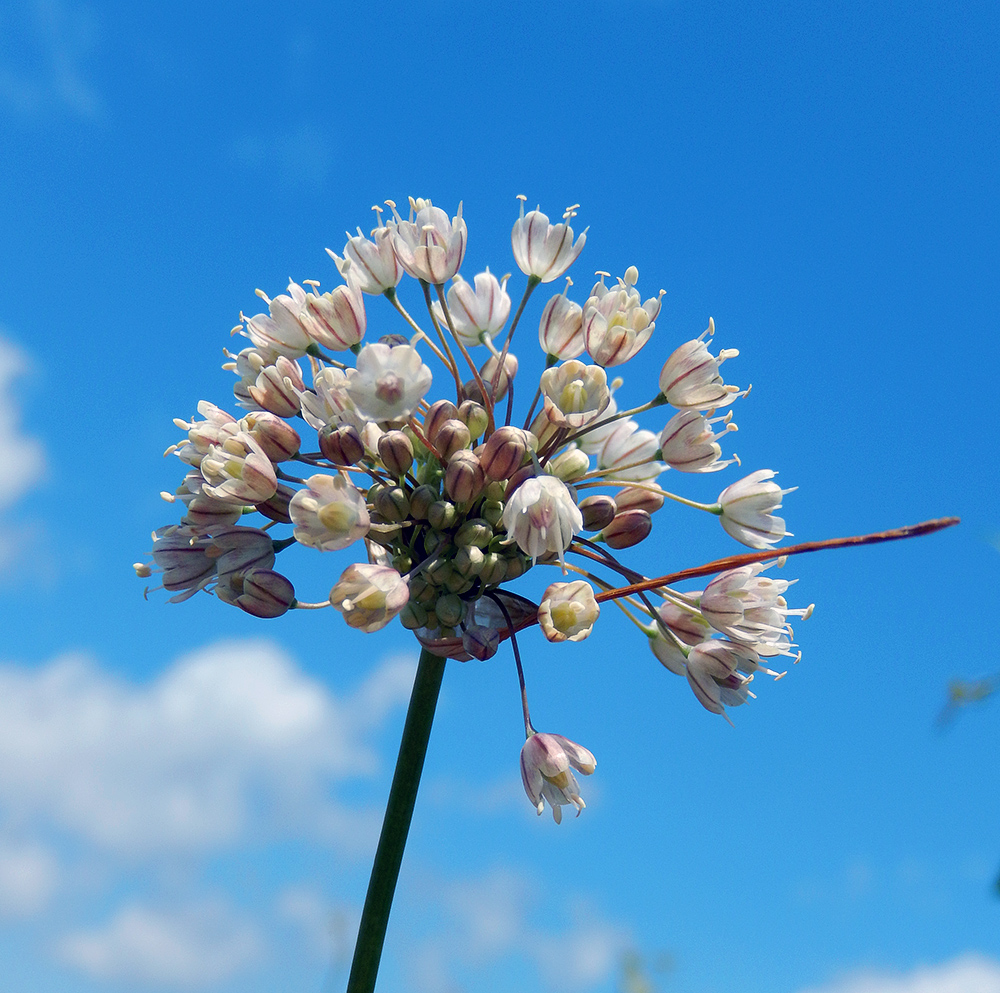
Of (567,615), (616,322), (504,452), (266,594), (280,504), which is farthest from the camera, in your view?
(616,322)

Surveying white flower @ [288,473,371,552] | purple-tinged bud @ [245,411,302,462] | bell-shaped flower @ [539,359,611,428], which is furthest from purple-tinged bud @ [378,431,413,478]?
bell-shaped flower @ [539,359,611,428]

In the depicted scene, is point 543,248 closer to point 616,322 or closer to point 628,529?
point 616,322

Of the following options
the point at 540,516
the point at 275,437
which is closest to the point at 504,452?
the point at 540,516

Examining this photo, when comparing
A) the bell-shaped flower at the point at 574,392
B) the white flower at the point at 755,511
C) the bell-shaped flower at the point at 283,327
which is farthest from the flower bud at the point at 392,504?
the white flower at the point at 755,511

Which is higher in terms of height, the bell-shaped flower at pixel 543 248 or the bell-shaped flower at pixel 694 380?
the bell-shaped flower at pixel 543 248

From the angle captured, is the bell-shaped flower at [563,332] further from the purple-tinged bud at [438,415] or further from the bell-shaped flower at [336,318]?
the bell-shaped flower at [336,318]

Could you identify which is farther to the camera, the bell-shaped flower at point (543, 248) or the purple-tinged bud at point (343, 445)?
the bell-shaped flower at point (543, 248)

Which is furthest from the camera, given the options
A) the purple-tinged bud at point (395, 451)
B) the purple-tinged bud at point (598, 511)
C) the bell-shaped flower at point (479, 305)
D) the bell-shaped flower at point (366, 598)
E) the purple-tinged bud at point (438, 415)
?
the bell-shaped flower at point (479, 305)

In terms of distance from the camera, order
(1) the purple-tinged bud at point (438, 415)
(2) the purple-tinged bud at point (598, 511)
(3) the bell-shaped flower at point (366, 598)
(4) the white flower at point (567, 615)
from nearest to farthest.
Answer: (3) the bell-shaped flower at point (366, 598)
(4) the white flower at point (567, 615)
(1) the purple-tinged bud at point (438, 415)
(2) the purple-tinged bud at point (598, 511)
